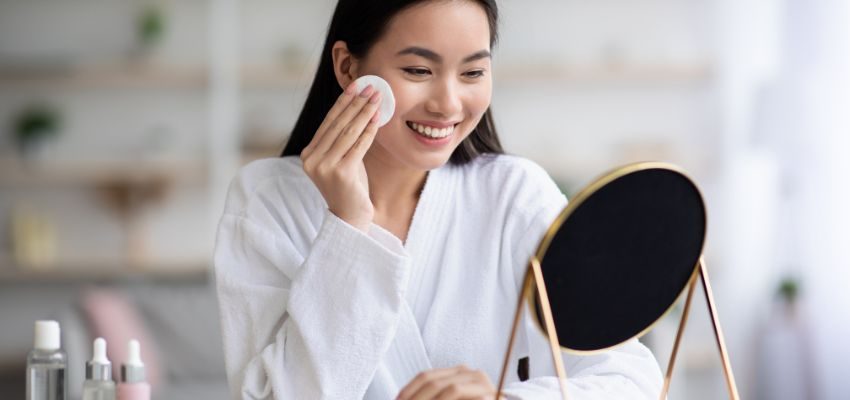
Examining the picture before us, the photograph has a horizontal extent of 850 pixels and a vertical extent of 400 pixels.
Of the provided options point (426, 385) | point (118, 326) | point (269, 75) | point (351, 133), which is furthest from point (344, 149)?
point (269, 75)

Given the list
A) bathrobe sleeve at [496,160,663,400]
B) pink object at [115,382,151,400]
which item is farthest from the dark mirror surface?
pink object at [115,382,151,400]

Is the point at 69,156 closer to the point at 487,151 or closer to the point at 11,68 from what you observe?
the point at 11,68

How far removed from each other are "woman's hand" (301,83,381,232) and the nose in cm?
8

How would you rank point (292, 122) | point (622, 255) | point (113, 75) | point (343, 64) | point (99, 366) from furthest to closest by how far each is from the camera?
point (292, 122)
point (113, 75)
point (343, 64)
point (99, 366)
point (622, 255)

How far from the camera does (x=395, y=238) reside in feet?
4.72

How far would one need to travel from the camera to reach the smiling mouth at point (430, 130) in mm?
1490

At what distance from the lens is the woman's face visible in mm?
1442

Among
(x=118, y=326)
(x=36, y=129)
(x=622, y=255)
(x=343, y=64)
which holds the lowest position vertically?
(x=118, y=326)

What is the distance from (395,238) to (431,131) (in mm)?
156

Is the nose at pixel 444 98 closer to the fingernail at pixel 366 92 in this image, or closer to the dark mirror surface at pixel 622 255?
the fingernail at pixel 366 92

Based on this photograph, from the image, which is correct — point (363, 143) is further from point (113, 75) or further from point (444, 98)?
point (113, 75)

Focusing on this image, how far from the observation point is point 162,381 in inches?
139

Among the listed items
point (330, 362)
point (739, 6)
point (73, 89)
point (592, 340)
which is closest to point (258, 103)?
point (73, 89)

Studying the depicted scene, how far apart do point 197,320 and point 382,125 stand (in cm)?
234
